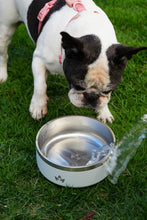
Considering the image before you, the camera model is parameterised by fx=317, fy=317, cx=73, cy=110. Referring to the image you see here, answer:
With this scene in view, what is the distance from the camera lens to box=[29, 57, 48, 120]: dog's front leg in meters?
2.71

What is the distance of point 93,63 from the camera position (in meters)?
2.11

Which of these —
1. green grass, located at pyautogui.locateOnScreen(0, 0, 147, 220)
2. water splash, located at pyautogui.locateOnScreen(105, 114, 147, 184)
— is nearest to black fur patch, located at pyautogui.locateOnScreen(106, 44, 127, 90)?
water splash, located at pyautogui.locateOnScreen(105, 114, 147, 184)

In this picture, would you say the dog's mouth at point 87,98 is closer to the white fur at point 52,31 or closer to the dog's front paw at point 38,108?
the white fur at point 52,31

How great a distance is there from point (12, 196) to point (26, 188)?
4.7 inches

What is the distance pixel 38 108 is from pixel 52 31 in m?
0.68

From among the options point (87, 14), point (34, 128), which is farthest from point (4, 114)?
point (87, 14)

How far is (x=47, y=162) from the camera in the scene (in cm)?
211

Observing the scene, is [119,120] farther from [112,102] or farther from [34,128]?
[34,128]

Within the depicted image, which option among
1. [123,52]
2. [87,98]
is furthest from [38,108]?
[123,52]

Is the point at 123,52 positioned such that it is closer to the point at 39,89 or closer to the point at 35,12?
the point at 39,89

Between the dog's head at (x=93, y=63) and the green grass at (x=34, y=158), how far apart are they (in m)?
0.66

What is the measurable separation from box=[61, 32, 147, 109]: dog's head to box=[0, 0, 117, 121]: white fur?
0.05 meters

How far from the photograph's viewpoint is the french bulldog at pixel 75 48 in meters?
2.11

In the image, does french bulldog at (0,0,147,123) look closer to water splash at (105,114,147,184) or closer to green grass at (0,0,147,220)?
green grass at (0,0,147,220)
